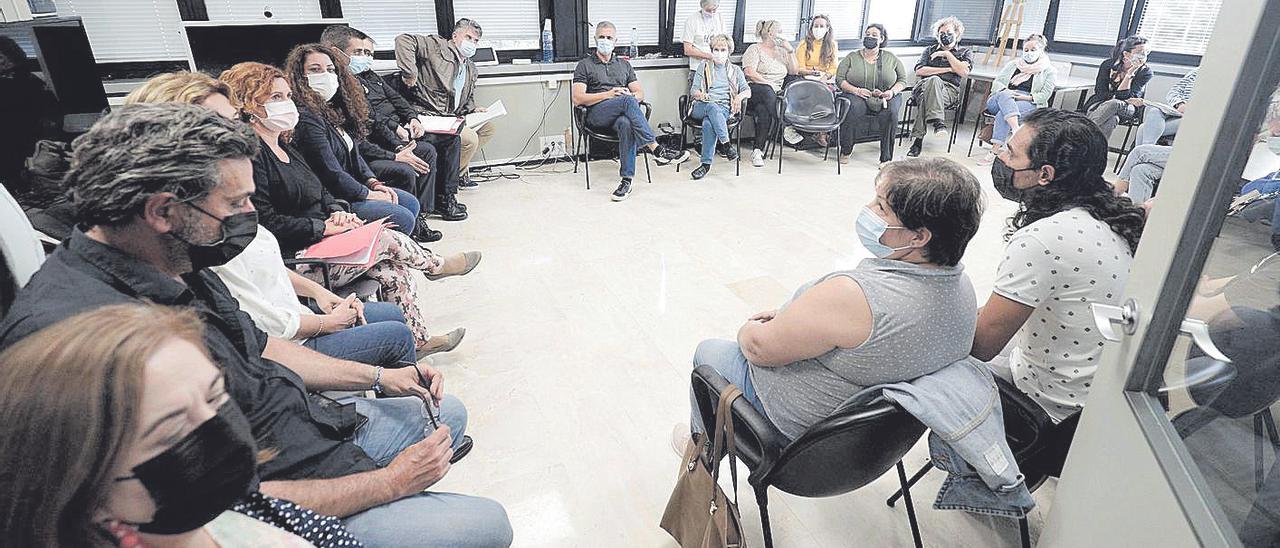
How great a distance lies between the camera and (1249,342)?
47.1 inches

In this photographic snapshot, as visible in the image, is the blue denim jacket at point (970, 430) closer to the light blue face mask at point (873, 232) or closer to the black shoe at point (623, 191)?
the light blue face mask at point (873, 232)

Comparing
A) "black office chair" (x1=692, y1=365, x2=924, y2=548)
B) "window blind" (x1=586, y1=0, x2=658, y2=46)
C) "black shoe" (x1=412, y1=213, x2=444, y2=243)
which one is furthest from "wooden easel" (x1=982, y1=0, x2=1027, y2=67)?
"black office chair" (x1=692, y1=365, x2=924, y2=548)

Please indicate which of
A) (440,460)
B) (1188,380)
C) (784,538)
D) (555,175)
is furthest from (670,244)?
(1188,380)

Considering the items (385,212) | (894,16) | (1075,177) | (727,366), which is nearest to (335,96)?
(385,212)

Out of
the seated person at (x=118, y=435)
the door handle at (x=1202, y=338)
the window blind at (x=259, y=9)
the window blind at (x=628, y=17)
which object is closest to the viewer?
the seated person at (x=118, y=435)

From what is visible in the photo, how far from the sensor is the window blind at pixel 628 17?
5312 millimetres

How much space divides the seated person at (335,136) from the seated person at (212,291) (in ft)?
4.96

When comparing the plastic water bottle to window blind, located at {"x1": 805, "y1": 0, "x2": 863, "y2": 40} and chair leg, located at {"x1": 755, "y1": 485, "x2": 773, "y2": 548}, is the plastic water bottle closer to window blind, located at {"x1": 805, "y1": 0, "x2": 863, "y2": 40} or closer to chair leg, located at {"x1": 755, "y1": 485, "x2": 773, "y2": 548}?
window blind, located at {"x1": 805, "y1": 0, "x2": 863, "y2": 40}

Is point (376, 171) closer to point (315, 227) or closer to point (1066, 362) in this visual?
point (315, 227)

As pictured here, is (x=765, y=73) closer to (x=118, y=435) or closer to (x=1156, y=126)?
(x=1156, y=126)

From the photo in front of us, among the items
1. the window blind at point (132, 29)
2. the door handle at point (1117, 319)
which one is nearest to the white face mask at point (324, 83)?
the window blind at point (132, 29)

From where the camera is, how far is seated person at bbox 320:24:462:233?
3.61 m

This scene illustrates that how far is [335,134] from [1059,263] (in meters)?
2.94

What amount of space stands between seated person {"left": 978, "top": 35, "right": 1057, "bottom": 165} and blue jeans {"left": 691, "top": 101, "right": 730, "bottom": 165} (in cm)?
226
